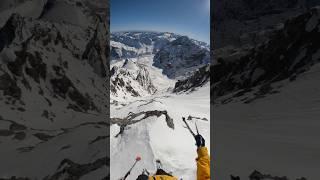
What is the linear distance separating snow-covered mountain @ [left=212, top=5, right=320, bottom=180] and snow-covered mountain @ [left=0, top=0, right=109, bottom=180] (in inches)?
271

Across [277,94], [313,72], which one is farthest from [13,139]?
[313,72]

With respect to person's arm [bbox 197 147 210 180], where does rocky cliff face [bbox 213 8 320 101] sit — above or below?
above

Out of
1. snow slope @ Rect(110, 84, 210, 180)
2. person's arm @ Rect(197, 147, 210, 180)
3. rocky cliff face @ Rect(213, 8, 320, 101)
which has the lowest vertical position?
snow slope @ Rect(110, 84, 210, 180)

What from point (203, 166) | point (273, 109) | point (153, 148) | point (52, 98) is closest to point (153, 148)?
point (153, 148)

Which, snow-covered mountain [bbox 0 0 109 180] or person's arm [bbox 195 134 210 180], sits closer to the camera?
person's arm [bbox 195 134 210 180]

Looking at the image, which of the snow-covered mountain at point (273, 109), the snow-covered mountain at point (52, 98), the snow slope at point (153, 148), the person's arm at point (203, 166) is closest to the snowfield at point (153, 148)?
the snow slope at point (153, 148)

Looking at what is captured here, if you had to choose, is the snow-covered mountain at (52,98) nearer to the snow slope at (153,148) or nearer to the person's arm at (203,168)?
the snow slope at (153,148)

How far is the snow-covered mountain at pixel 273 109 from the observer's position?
479 inches

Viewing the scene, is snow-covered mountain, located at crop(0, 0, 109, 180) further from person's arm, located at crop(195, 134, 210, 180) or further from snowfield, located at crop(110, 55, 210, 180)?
person's arm, located at crop(195, 134, 210, 180)

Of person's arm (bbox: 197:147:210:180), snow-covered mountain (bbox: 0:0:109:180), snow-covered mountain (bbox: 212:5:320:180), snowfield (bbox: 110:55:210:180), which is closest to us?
person's arm (bbox: 197:147:210:180)

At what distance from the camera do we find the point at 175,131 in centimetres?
1739

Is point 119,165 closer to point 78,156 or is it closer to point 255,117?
point 78,156

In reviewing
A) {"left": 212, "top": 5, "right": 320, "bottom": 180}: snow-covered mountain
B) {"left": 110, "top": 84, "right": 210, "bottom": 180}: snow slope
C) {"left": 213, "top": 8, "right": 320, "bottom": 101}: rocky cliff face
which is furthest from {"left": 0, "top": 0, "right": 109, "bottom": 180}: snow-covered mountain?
{"left": 213, "top": 8, "right": 320, "bottom": 101}: rocky cliff face

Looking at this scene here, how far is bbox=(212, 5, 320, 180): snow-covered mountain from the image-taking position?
12.2 m
